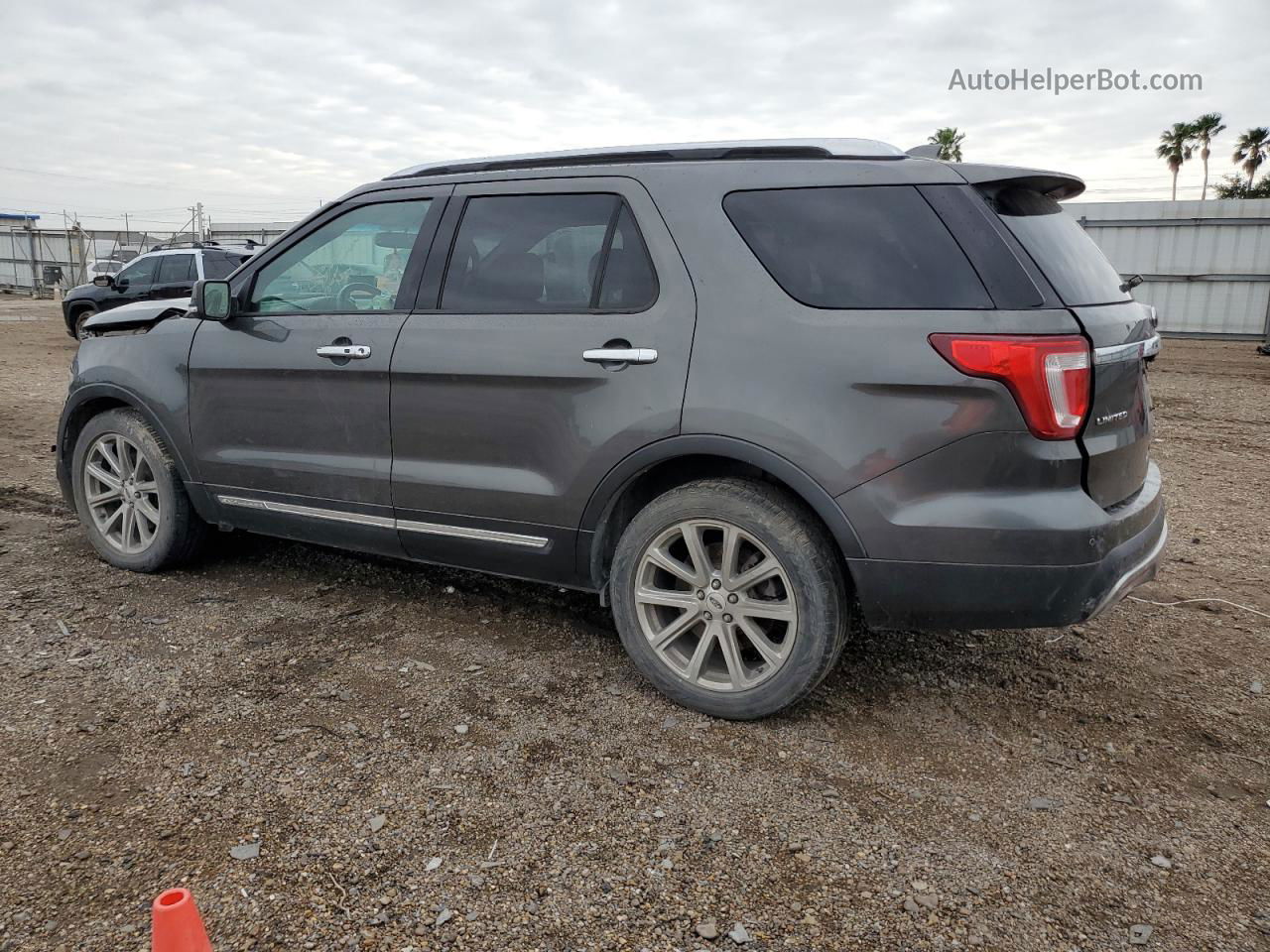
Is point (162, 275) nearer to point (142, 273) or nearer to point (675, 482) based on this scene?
point (142, 273)

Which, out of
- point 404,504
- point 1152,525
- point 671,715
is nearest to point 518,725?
point 671,715

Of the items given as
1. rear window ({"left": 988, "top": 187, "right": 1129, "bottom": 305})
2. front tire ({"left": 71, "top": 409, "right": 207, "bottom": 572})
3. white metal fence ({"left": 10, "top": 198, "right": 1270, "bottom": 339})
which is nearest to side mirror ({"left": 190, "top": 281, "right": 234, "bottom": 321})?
front tire ({"left": 71, "top": 409, "right": 207, "bottom": 572})

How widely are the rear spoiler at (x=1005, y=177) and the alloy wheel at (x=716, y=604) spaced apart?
128 cm

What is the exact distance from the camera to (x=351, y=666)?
12.1 feet

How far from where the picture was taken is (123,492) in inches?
185

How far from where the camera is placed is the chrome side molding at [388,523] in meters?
3.62

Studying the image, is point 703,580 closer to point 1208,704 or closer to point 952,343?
point 952,343

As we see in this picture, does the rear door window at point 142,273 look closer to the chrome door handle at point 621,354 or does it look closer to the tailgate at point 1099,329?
the chrome door handle at point 621,354

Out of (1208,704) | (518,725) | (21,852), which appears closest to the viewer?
(21,852)

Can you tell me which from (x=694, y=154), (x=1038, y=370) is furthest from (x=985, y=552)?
(x=694, y=154)

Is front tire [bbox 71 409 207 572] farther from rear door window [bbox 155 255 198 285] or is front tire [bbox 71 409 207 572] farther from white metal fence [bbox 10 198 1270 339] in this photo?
white metal fence [bbox 10 198 1270 339]

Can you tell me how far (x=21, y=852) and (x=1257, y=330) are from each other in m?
24.6

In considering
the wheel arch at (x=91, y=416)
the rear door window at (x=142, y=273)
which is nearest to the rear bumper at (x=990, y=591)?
the wheel arch at (x=91, y=416)

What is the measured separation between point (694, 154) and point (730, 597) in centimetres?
154
